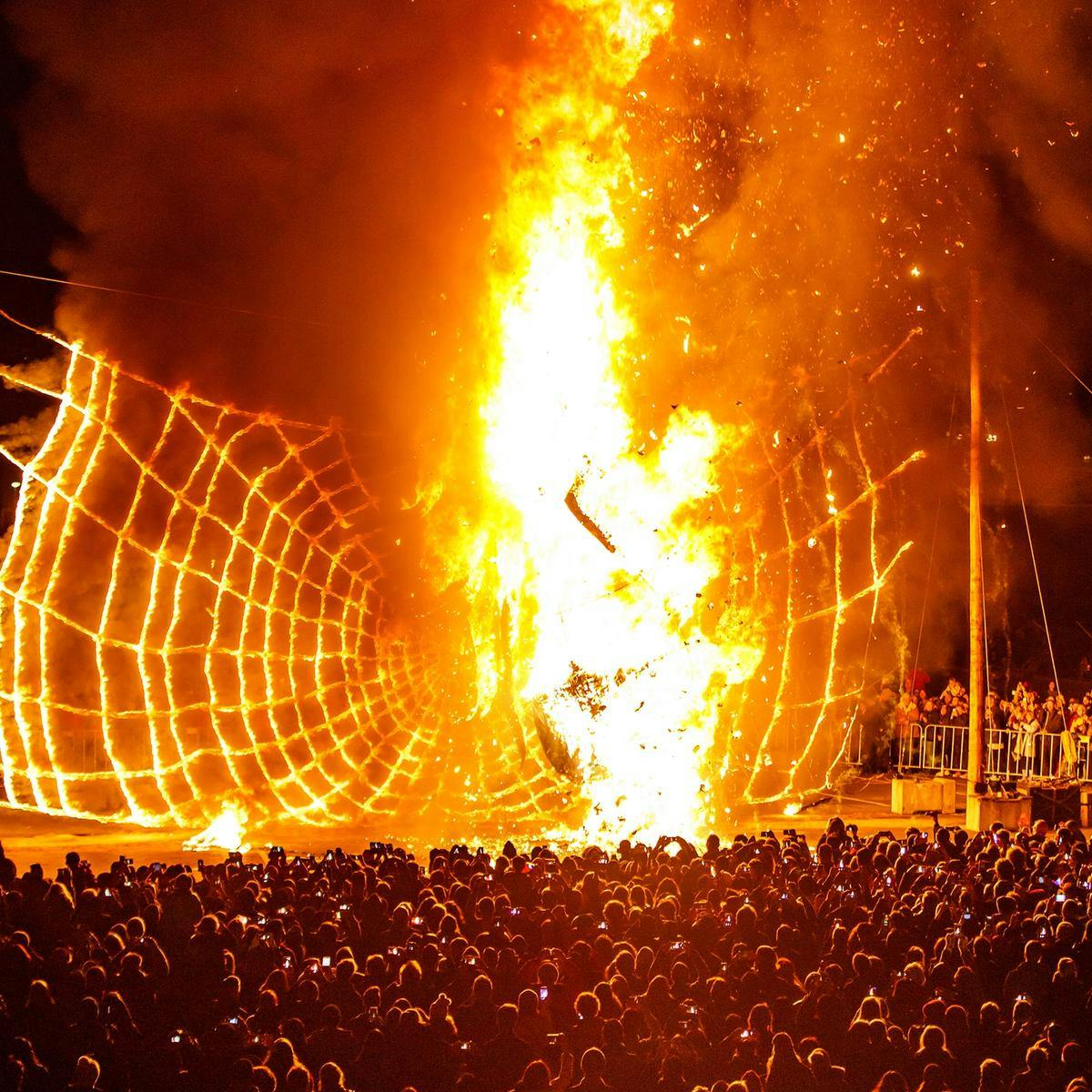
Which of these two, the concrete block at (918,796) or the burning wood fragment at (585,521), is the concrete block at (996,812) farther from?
the burning wood fragment at (585,521)

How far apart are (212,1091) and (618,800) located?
7.93 m

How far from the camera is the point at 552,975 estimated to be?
16.9 ft

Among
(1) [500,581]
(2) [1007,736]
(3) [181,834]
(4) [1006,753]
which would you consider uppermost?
(1) [500,581]

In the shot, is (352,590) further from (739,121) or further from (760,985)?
(760,985)

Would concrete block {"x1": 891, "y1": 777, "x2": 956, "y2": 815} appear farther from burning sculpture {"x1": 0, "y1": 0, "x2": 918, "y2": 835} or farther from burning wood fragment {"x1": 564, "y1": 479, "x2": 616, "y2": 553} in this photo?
burning wood fragment {"x1": 564, "y1": 479, "x2": 616, "y2": 553}

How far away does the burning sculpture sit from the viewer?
1226 cm

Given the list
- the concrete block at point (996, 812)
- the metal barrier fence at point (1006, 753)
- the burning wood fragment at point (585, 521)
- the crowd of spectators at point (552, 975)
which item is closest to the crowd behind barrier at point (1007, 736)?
the metal barrier fence at point (1006, 753)

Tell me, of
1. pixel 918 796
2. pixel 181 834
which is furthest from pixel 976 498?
pixel 181 834

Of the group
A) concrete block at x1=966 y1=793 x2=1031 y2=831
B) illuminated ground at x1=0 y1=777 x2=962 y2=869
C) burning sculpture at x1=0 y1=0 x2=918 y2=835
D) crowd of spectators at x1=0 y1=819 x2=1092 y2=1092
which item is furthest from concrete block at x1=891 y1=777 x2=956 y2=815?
crowd of spectators at x1=0 y1=819 x2=1092 y2=1092

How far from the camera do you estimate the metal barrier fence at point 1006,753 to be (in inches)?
609

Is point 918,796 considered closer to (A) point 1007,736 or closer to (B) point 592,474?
(A) point 1007,736

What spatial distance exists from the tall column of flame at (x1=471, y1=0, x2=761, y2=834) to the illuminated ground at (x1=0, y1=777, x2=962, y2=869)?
5.12 ft

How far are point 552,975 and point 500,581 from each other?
8.02 metres

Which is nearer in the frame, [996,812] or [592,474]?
[996,812]
